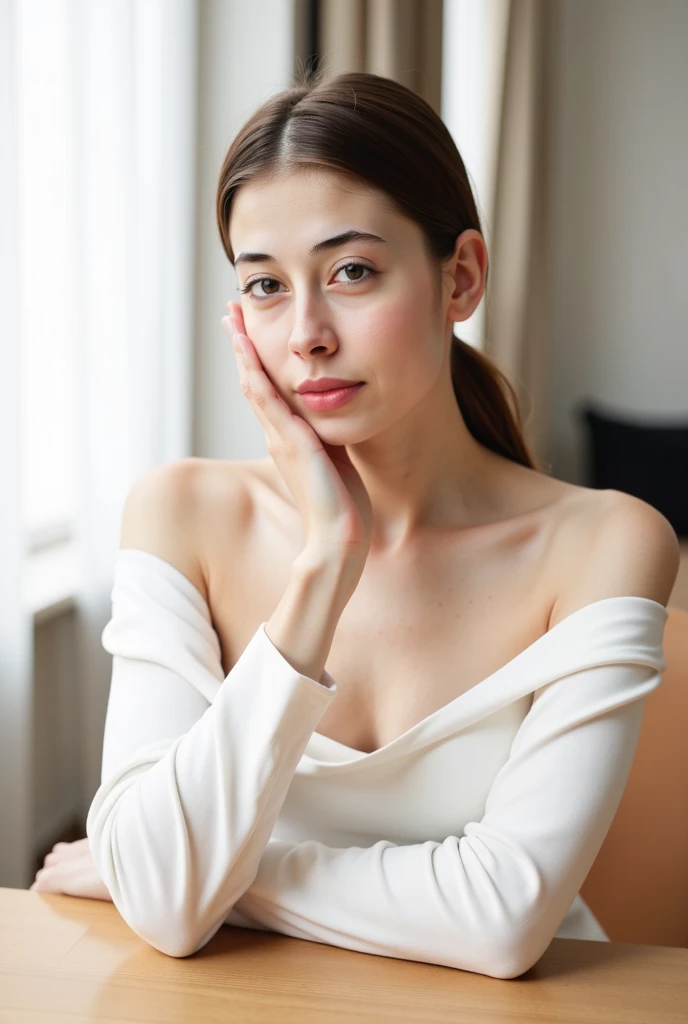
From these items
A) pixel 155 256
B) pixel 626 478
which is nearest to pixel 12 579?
pixel 155 256

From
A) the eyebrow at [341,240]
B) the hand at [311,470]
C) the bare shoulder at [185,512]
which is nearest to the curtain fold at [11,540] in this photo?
the bare shoulder at [185,512]

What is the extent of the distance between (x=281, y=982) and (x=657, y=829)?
63 cm

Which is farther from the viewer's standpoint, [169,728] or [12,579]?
[12,579]

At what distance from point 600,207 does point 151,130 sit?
283cm

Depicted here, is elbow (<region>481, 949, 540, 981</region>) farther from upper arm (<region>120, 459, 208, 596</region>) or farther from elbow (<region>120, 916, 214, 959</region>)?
upper arm (<region>120, 459, 208, 596</region>)

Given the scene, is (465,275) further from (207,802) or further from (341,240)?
(207,802)

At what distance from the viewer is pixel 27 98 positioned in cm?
244

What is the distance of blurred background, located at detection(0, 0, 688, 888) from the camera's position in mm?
2074

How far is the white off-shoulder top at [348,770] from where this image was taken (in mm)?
1009

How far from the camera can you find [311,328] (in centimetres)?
116

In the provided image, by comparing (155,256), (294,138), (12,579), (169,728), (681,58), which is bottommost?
(12,579)

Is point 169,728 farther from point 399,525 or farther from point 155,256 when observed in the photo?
point 155,256

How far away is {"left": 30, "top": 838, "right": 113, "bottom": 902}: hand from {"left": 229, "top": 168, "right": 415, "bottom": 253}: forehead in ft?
2.23

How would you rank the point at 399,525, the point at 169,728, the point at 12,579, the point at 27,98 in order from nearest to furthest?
the point at 169,728 → the point at 399,525 → the point at 12,579 → the point at 27,98
